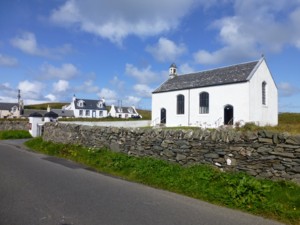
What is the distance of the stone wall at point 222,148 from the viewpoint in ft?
23.4

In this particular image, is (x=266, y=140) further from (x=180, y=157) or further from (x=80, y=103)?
(x=80, y=103)

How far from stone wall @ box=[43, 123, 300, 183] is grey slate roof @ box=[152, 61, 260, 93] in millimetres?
25339

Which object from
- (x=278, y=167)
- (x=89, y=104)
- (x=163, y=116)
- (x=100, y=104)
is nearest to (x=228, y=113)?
(x=163, y=116)

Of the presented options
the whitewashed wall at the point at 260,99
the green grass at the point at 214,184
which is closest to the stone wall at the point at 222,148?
the green grass at the point at 214,184

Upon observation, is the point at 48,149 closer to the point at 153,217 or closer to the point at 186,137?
the point at 186,137

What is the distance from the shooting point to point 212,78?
38188mm

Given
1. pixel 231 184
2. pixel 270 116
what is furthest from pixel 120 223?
pixel 270 116

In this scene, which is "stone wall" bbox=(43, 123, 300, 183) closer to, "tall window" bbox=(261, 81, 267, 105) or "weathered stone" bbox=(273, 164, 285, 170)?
"weathered stone" bbox=(273, 164, 285, 170)

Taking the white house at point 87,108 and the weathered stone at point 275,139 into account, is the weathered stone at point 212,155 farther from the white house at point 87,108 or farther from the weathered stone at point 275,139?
the white house at point 87,108

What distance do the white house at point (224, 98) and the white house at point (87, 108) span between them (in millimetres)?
54552

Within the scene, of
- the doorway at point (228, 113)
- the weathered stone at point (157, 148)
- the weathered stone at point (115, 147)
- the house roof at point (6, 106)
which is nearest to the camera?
the weathered stone at point (157, 148)

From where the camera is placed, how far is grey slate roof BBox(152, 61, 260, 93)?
114ft

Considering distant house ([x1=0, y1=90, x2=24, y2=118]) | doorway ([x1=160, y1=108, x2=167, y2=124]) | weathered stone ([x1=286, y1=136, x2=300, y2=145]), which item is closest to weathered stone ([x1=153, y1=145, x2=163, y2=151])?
weathered stone ([x1=286, y1=136, x2=300, y2=145])

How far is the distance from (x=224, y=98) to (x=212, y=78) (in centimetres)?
416
